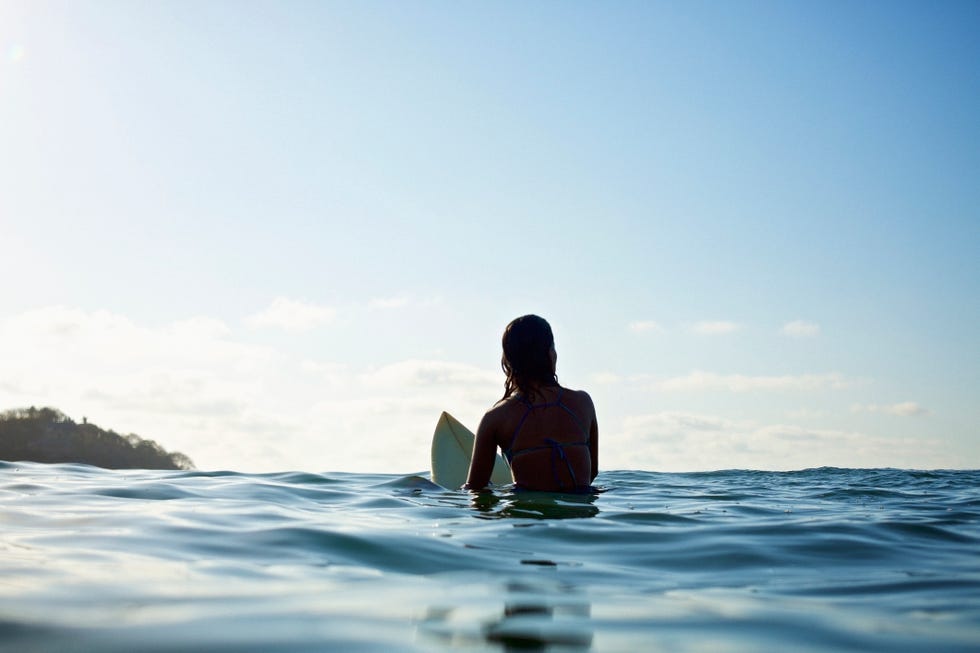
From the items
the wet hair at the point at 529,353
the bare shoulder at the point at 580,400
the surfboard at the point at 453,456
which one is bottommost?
the surfboard at the point at 453,456

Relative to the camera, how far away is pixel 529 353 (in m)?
6.06

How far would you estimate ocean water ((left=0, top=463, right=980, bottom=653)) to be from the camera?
2148 mm

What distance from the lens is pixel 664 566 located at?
359cm

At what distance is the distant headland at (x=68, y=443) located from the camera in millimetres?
36906

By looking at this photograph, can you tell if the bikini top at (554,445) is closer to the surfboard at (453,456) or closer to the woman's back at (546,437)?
the woman's back at (546,437)

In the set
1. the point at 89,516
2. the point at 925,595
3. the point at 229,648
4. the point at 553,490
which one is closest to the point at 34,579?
the point at 229,648

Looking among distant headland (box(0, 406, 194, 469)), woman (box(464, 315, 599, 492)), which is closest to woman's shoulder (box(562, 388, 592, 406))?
woman (box(464, 315, 599, 492))

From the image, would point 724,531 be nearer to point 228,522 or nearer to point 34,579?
point 228,522

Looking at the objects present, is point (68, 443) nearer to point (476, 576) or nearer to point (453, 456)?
point (453, 456)

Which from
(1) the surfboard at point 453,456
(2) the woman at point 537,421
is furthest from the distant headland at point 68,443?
(2) the woman at point 537,421

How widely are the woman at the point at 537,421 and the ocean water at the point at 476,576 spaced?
11.5 inches

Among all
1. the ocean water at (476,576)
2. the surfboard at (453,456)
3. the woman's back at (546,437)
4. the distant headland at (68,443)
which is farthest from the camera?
the distant headland at (68,443)

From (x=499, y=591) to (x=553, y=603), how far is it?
0.23 m

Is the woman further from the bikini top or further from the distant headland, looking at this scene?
the distant headland
